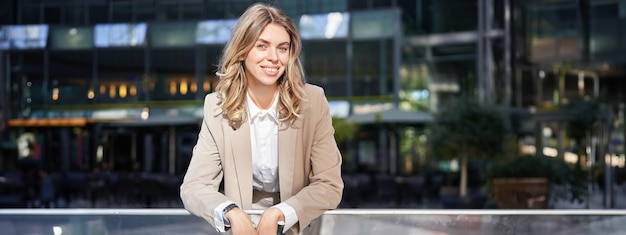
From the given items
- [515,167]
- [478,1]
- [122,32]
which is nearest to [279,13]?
[515,167]

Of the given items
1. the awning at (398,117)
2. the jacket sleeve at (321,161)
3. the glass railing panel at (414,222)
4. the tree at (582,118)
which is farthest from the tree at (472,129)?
the jacket sleeve at (321,161)

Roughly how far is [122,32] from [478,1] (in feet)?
25.7

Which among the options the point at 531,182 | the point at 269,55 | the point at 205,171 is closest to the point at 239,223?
the point at 205,171

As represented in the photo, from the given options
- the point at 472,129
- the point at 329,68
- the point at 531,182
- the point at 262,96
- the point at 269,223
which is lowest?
the point at 531,182

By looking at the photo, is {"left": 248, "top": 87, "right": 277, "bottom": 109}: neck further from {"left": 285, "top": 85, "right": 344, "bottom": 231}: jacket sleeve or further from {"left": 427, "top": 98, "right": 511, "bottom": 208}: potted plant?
{"left": 427, "top": 98, "right": 511, "bottom": 208}: potted plant

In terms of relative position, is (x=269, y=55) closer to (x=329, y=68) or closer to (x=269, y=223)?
(x=269, y=223)

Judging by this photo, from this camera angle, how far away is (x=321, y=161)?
5.35 ft

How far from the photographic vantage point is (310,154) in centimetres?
165

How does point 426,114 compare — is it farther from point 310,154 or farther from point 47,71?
point 310,154

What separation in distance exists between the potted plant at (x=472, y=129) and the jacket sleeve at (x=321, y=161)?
12.1 metres

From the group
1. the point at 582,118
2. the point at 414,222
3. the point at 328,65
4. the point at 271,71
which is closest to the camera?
the point at 271,71

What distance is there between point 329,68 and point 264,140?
56.3 feet

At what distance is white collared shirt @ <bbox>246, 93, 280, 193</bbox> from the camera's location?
64.4 inches

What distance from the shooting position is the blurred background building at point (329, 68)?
1711 cm
